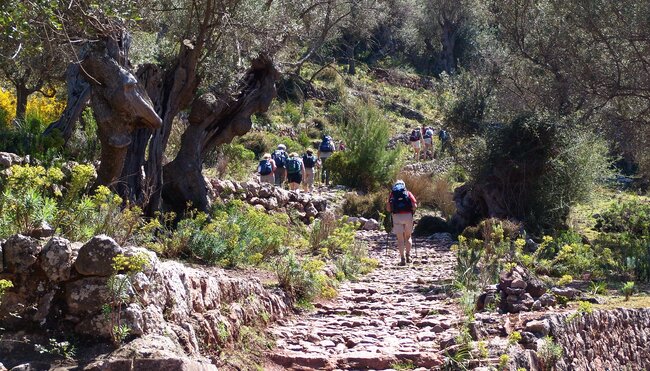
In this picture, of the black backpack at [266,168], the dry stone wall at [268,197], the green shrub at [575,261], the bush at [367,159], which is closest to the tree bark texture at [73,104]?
the dry stone wall at [268,197]

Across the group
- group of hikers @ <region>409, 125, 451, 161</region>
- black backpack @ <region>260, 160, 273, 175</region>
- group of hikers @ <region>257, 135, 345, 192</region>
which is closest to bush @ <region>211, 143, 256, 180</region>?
group of hikers @ <region>257, 135, 345, 192</region>

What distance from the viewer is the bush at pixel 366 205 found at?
21.9 m

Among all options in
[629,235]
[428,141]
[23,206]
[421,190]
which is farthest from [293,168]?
[23,206]

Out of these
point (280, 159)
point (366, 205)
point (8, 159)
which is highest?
point (280, 159)

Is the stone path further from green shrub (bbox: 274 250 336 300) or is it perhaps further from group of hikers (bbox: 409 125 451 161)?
group of hikers (bbox: 409 125 451 161)

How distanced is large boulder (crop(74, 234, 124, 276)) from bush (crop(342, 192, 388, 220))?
16.1 metres

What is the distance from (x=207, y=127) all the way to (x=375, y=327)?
5927 mm

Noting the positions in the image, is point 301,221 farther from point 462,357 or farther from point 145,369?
point 145,369

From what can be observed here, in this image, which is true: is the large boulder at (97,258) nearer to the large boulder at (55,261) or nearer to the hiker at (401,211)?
the large boulder at (55,261)

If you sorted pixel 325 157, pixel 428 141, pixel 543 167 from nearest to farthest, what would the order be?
pixel 543 167 → pixel 325 157 → pixel 428 141

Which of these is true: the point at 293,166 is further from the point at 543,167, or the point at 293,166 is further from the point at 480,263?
the point at 480,263

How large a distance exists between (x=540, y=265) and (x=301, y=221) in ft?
21.7

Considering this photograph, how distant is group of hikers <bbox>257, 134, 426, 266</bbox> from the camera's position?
15.2 m

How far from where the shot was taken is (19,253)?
5.73 metres
